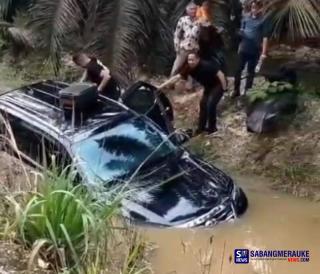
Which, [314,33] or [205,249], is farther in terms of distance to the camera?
[314,33]

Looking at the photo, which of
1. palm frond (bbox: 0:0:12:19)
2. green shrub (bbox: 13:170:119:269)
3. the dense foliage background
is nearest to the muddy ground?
the dense foliage background

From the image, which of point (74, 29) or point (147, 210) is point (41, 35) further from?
point (147, 210)

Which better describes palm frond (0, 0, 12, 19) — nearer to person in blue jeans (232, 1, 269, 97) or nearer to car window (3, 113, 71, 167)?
person in blue jeans (232, 1, 269, 97)

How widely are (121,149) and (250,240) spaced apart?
5.43 ft

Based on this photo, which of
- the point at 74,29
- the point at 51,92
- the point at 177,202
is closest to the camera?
the point at 177,202

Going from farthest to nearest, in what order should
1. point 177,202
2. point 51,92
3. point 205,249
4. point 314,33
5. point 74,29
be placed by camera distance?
point 74,29 → point 314,33 → point 51,92 → point 177,202 → point 205,249

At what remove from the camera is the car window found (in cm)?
695

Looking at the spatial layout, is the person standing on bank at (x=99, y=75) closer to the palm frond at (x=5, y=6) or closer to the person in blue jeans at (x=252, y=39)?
the person in blue jeans at (x=252, y=39)

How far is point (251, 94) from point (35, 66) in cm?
561

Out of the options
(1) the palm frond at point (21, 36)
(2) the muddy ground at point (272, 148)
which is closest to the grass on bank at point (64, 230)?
(2) the muddy ground at point (272, 148)

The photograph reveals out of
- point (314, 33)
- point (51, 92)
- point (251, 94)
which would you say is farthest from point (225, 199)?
point (314, 33)

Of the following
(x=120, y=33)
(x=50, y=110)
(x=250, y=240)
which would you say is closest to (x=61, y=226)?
(x=250, y=240)

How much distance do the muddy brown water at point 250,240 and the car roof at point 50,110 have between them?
154 cm

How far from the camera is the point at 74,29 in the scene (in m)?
11.7
